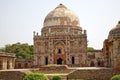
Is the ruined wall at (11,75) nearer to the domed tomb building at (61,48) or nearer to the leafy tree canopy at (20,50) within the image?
the domed tomb building at (61,48)

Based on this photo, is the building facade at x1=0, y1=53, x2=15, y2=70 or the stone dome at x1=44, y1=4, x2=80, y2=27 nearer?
the building facade at x1=0, y1=53, x2=15, y2=70

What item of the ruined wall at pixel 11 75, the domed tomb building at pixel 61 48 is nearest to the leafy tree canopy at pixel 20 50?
the domed tomb building at pixel 61 48

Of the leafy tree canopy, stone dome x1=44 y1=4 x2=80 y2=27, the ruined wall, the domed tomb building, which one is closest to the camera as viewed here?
the ruined wall

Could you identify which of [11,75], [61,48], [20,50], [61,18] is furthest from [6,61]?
[20,50]

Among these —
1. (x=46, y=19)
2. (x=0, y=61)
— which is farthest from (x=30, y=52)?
(x=0, y=61)

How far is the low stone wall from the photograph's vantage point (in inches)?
999

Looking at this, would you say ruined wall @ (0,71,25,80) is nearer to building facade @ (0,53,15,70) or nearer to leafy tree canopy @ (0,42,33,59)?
building facade @ (0,53,15,70)

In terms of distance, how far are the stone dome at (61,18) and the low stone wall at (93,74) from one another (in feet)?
54.9

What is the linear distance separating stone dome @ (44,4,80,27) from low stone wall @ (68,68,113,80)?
16.7 metres

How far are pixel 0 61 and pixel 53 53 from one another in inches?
341

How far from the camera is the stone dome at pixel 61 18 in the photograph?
4188 cm

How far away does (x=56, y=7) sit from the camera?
4481 centimetres

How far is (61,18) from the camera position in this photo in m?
42.1

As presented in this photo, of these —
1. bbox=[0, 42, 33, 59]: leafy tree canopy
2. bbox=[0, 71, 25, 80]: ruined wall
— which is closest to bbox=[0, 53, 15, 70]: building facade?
bbox=[0, 71, 25, 80]: ruined wall
